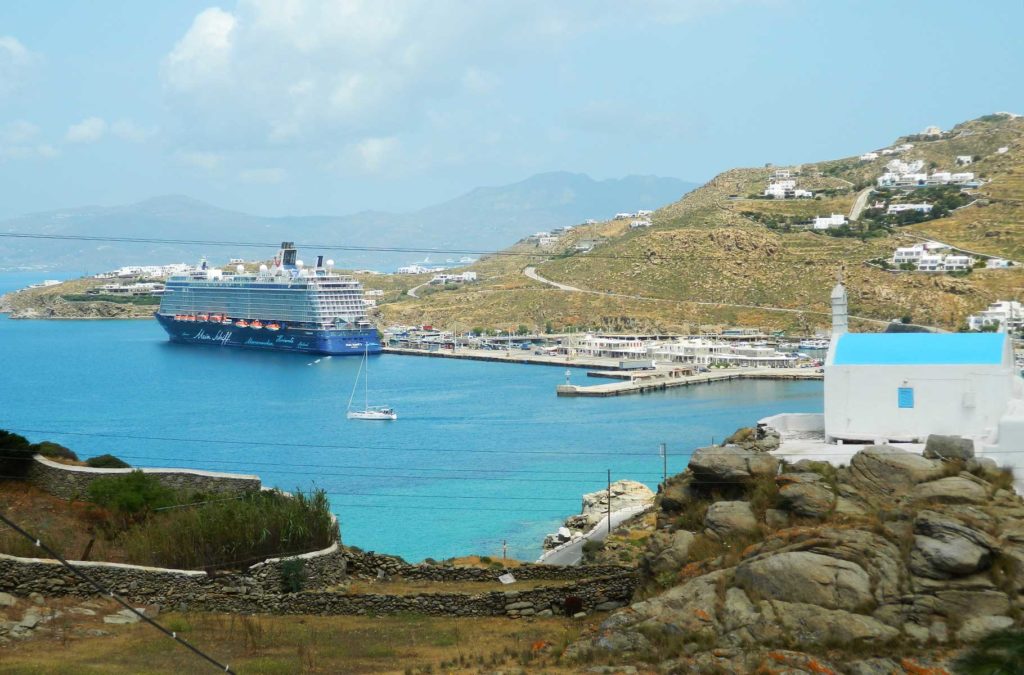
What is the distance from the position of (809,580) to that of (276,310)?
71187 mm

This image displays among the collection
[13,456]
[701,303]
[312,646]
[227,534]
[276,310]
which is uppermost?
[701,303]

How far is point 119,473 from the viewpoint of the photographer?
12695mm

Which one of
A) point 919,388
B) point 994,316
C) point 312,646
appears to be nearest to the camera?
point 312,646

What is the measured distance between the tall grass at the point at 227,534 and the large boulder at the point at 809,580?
4.97 metres

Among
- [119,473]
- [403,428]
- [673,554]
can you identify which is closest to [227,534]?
[119,473]

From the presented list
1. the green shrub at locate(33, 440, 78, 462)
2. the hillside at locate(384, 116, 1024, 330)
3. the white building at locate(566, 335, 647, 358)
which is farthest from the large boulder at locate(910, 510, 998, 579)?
the hillside at locate(384, 116, 1024, 330)

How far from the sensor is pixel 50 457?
14.1 metres

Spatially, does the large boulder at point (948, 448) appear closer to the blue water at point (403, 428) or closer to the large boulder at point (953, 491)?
the large boulder at point (953, 491)

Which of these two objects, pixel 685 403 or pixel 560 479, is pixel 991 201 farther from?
pixel 560 479

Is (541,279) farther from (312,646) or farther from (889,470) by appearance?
(312,646)

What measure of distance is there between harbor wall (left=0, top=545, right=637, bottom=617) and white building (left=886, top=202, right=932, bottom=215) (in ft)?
249

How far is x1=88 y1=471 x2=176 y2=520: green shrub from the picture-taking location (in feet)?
40.4

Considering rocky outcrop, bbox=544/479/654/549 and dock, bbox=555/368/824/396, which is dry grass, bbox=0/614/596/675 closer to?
rocky outcrop, bbox=544/479/654/549

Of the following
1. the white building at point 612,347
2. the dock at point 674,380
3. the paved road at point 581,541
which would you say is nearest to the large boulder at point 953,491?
the paved road at point 581,541
